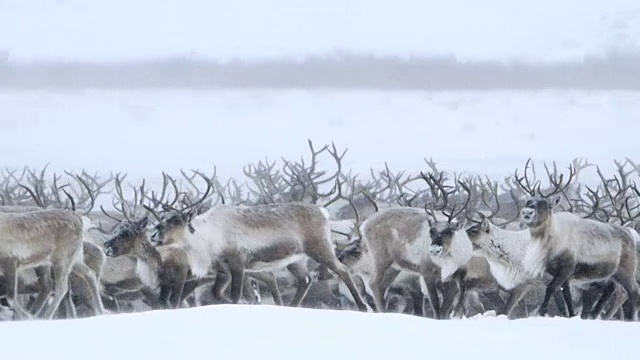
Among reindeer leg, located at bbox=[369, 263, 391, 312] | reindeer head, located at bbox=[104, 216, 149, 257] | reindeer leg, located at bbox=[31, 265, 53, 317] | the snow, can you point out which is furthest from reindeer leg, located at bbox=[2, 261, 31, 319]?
reindeer leg, located at bbox=[369, 263, 391, 312]

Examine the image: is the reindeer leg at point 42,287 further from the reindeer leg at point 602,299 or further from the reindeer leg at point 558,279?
the reindeer leg at point 602,299

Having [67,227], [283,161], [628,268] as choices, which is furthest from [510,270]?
[67,227]

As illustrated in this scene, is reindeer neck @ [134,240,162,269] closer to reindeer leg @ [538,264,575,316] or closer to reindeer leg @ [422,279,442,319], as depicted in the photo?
reindeer leg @ [422,279,442,319]

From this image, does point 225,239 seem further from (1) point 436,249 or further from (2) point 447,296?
(2) point 447,296

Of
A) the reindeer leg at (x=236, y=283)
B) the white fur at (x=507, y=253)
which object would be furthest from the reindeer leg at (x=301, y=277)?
the white fur at (x=507, y=253)

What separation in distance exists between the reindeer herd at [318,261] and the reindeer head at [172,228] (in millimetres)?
11

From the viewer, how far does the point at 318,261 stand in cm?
1230

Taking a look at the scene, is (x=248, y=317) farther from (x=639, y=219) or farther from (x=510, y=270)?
(x=639, y=219)

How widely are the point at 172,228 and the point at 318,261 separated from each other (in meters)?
1.37

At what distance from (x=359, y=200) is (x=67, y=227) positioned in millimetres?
3889

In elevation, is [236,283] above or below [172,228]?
below

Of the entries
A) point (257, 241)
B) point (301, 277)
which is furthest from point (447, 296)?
point (257, 241)

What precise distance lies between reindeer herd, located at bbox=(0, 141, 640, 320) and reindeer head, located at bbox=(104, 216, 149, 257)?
0.01 meters

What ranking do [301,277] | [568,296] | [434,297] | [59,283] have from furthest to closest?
[301,277] < [434,297] < [568,296] < [59,283]
